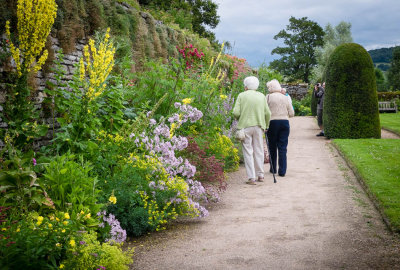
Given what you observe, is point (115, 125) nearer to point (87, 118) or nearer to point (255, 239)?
point (87, 118)

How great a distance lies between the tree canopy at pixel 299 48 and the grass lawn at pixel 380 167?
39804 millimetres

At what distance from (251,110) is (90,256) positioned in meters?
4.92

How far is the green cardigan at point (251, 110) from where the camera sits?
7438mm

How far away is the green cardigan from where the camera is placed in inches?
293

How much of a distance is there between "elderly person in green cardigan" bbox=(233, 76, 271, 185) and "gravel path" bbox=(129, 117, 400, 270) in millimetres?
492

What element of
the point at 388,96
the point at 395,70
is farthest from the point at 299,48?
the point at 388,96

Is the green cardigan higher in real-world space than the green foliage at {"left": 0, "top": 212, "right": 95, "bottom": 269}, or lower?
higher

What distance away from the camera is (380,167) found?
26.1 feet

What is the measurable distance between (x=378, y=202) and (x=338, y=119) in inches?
299

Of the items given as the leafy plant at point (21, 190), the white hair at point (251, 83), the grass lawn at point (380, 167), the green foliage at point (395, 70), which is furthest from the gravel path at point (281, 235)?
the green foliage at point (395, 70)

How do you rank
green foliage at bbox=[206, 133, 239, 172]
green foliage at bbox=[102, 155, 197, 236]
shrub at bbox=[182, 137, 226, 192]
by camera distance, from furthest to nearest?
green foliage at bbox=[206, 133, 239, 172] → shrub at bbox=[182, 137, 226, 192] → green foliage at bbox=[102, 155, 197, 236]

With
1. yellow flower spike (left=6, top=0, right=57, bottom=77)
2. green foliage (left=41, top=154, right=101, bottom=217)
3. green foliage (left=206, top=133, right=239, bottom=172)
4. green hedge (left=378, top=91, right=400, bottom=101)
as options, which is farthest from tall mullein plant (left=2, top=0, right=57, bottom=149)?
green hedge (left=378, top=91, right=400, bottom=101)

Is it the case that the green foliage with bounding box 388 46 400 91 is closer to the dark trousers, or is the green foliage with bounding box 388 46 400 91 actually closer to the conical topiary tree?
the conical topiary tree

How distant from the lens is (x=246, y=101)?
750cm
